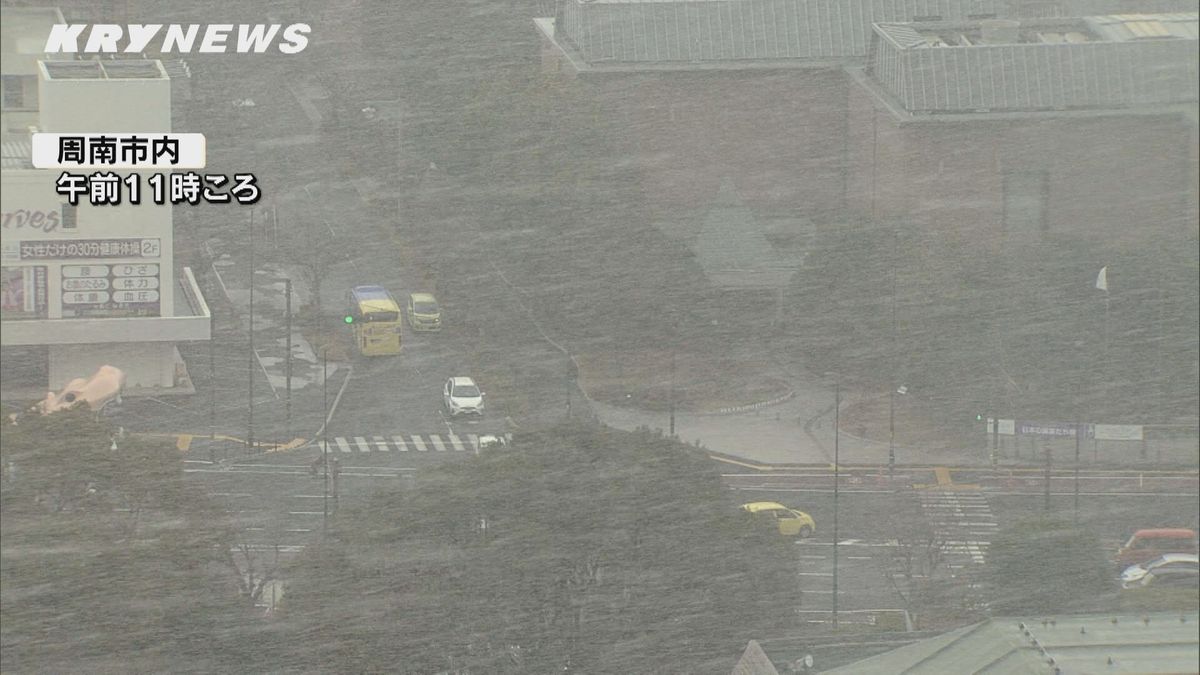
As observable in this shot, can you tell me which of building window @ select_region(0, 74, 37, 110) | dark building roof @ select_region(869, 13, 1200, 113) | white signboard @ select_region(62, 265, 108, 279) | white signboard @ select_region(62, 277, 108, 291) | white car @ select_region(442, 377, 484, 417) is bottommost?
white car @ select_region(442, 377, 484, 417)

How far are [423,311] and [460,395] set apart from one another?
59 centimetres

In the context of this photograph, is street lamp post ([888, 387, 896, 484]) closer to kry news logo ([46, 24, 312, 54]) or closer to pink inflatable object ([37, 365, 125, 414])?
pink inflatable object ([37, 365, 125, 414])

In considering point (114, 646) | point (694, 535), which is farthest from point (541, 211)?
point (114, 646)

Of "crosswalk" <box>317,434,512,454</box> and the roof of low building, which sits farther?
"crosswalk" <box>317,434,512,454</box>

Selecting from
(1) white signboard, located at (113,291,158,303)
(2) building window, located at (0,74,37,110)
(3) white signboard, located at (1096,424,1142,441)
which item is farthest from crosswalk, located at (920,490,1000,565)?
(2) building window, located at (0,74,37,110)

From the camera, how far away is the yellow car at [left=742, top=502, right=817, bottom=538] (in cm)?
559

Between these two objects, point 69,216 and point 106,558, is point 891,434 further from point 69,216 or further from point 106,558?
point 69,216

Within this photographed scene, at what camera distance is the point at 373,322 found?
6.38 m

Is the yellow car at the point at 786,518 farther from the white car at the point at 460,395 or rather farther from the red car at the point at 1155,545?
the white car at the point at 460,395

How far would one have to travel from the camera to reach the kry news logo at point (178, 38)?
613 centimetres

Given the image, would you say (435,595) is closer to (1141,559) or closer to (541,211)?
(1141,559)

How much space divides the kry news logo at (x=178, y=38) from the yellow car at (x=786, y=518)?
10.6ft

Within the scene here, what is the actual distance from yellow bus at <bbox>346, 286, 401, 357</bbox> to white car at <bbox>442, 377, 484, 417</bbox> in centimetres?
33

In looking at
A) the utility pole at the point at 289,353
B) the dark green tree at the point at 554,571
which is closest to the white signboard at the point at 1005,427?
the dark green tree at the point at 554,571
